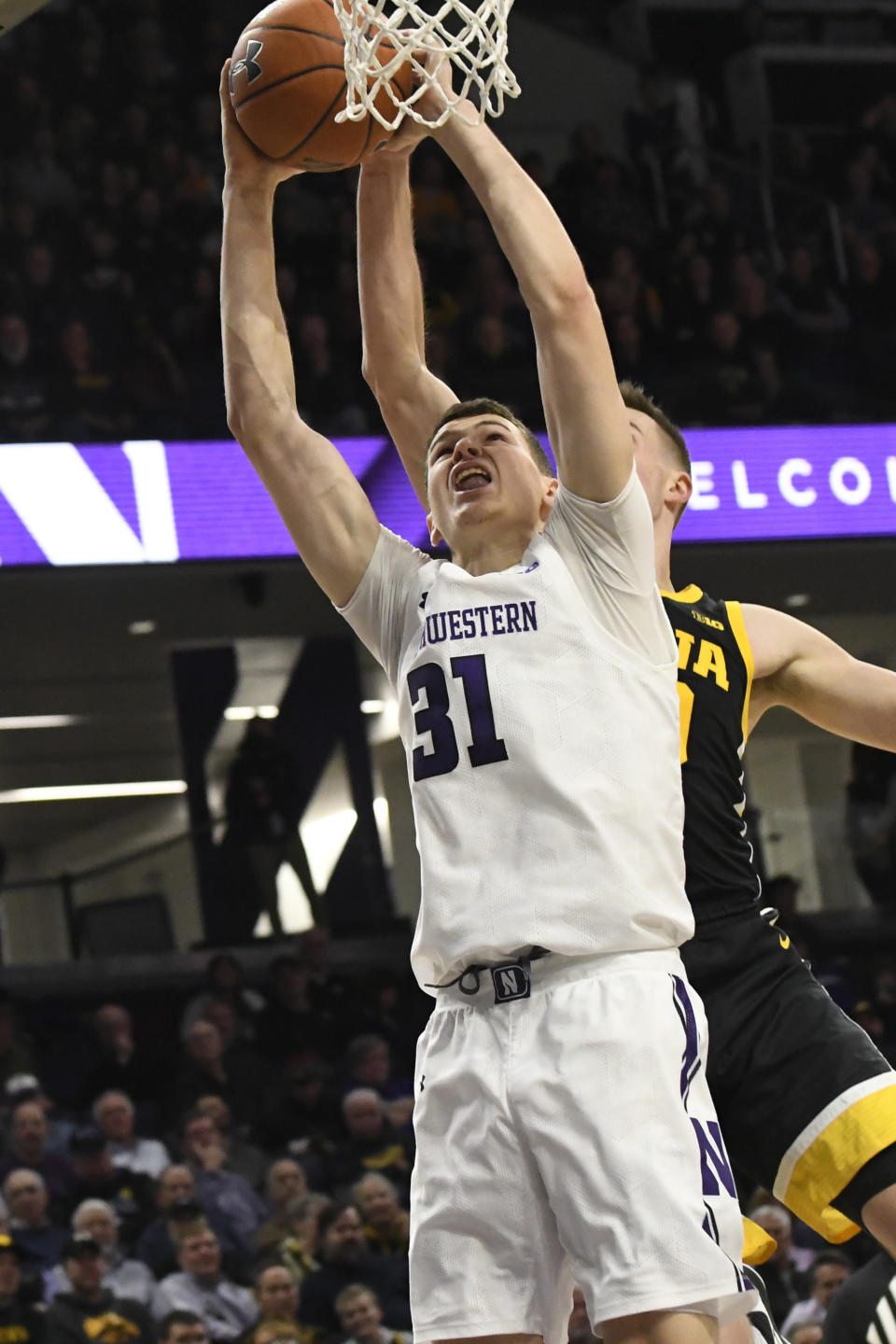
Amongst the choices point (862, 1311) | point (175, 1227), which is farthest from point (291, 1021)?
point (862, 1311)

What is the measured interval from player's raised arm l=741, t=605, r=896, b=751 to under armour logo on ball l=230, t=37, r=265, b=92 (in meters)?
1.34

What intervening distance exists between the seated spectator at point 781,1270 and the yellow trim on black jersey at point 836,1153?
5123mm

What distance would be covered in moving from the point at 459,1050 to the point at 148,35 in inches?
421

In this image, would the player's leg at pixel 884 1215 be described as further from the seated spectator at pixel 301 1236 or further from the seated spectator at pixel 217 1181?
the seated spectator at pixel 217 1181

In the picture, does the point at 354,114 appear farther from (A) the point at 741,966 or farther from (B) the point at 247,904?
(B) the point at 247,904

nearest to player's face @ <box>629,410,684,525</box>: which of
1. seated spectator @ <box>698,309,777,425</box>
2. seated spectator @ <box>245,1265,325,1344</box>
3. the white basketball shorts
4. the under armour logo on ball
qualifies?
the under armour logo on ball

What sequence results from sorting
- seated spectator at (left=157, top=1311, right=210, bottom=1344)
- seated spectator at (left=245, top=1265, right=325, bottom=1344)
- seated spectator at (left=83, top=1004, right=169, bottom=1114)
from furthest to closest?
1. seated spectator at (left=83, top=1004, right=169, bottom=1114)
2. seated spectator at (left=245, top=1265, right=325, bottom=1344)
3. seated spectator at (left=157, top=1311, right=210, bottom=1344)

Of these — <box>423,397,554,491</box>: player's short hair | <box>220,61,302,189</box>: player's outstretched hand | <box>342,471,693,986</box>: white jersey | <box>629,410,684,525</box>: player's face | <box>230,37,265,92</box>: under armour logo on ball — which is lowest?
<box>342,471,693,986</box>: white jersey

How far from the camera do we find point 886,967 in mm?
10969

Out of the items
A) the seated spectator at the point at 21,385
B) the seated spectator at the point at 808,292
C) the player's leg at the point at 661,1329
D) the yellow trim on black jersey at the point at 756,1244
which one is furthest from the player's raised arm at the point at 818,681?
the seated spectator at the point at 808,292

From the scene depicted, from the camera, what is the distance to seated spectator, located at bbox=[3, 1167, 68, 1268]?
7.49 m

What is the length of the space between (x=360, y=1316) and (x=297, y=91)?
19.0ft

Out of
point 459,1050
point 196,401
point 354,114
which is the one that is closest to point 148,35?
point 196,401

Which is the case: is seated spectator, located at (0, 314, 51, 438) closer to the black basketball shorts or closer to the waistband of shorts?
the black basketball shorts
